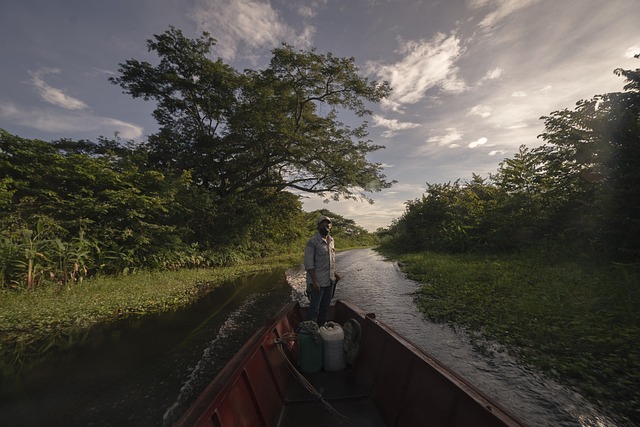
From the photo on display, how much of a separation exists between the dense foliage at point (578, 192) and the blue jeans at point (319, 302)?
8.42 m

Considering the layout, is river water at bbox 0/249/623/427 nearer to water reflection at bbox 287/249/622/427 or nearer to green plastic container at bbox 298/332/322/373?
water reflection at bbox 287/249/622/427

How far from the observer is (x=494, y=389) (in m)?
4.24

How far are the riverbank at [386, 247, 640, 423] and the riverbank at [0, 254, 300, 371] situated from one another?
8.61 m

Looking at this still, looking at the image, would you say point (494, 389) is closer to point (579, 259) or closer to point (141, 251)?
point (579, 259)

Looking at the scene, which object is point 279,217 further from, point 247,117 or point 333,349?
point 333,349

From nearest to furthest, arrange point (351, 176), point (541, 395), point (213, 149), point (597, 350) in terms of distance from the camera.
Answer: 1. point (541, 395)
2. point (597, 350)
3. point (213, 149)
4. point (351, 176)

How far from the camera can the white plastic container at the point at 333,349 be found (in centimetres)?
439

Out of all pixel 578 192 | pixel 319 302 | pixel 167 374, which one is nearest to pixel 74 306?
pixel 167 374

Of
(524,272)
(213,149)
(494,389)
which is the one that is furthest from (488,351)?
(213,149)

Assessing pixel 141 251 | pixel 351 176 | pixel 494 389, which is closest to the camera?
pixel 494 389

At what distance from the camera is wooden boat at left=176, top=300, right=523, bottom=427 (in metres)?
2.26

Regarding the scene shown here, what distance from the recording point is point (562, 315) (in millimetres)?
6016

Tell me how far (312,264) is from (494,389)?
11.2 ft

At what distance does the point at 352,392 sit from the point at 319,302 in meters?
1.78
